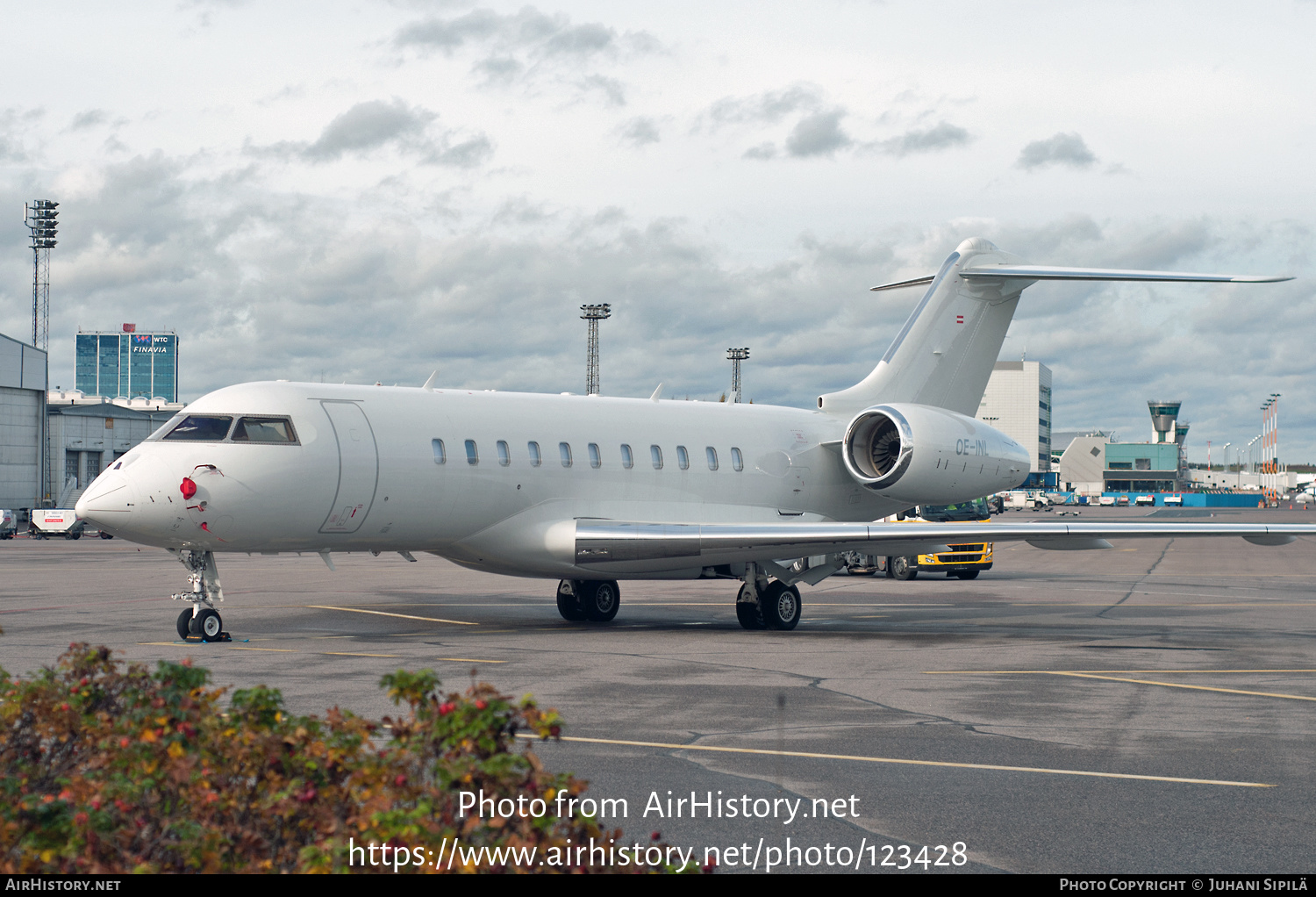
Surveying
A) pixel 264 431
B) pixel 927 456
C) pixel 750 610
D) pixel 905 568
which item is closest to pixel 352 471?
pixel 264 431

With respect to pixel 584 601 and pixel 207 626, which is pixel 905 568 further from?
pixel 207 626

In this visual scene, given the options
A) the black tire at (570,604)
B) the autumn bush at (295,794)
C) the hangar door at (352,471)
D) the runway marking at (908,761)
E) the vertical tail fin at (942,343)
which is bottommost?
the runway marking at (908,761)

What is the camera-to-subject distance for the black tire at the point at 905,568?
3509cm

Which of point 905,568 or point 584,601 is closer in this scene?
point 584,601

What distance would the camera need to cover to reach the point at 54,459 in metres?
92.8

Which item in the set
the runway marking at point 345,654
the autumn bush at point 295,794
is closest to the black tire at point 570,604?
the runway marking at point 345,654

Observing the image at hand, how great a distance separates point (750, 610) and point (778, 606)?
48 centimetres

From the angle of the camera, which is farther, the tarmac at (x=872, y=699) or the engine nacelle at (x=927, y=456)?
the engine nacelle at (x=927, y=456)

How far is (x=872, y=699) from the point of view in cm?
1275

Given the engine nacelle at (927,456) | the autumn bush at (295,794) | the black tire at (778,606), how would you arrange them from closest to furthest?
the autumn bush at (295,794), the black tire at (778,606), the engine nacelle at (927,456)

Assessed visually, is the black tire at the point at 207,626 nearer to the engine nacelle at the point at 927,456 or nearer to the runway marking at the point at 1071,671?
the runway marking at the point at 1071,671

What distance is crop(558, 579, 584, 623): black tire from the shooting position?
71.9 feet

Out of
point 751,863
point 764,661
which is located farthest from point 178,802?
point 764,661

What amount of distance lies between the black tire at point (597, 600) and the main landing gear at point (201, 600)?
21.2 ft
